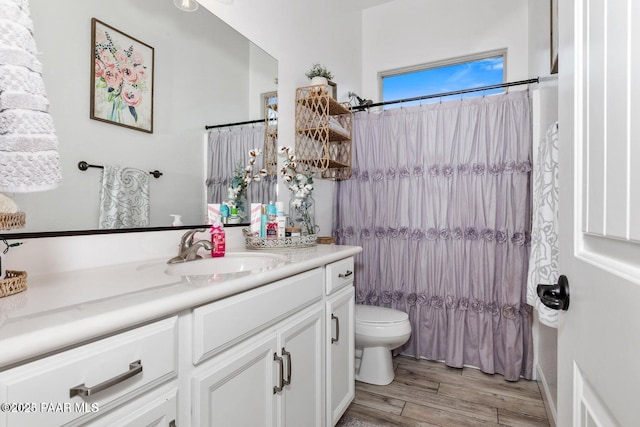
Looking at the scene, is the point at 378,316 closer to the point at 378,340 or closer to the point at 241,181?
the point at 378,340

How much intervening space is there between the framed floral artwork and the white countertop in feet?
1.71

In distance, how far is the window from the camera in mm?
2682

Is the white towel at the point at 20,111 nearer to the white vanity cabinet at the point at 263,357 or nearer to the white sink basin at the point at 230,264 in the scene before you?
the white vanity cabinet at the point at 263,357

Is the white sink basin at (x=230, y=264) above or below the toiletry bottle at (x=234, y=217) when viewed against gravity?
below

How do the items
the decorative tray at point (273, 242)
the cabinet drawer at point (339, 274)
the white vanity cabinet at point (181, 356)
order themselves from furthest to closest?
1. the decorative tray at point (273, 242)
2. the cabinet drawer at point (339, 274)
3. the white vanity cabinet at point (181, 356)

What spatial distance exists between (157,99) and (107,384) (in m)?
1.06

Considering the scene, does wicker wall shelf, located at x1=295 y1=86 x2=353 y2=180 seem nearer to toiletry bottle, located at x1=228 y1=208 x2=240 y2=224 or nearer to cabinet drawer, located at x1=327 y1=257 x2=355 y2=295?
toiletry bottle, located at x1=228 y1=208 x2=240 y2=224

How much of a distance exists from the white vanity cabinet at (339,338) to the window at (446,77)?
174cm

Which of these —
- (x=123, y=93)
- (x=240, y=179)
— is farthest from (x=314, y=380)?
(x=123, y=93)

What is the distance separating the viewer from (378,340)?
6.60 ft

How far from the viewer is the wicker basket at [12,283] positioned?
2.30 feet

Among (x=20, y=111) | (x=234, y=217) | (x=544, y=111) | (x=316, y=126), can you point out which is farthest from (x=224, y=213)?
(x=544, y=111)

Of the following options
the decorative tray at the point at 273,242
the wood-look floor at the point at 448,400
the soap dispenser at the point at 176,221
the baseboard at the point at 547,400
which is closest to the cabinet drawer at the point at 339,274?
the decorative tray at the point at 273,242

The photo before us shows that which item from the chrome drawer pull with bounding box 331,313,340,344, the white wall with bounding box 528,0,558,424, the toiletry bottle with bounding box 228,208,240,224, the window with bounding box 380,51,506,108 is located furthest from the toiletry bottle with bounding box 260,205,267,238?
the window with bounding box 380,51,506,108
